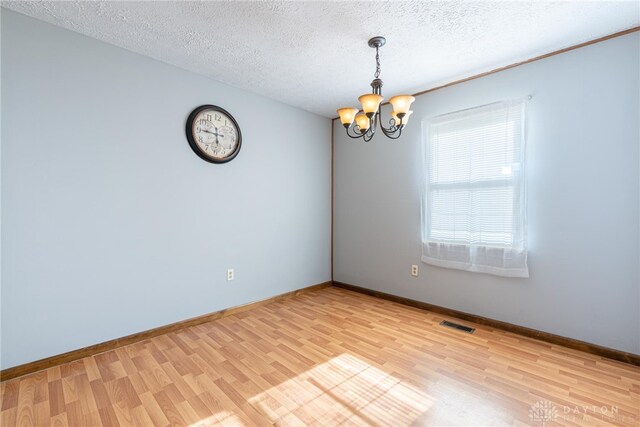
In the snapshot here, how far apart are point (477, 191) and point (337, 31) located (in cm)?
190

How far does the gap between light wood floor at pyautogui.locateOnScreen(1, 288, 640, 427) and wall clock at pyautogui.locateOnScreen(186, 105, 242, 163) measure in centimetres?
169

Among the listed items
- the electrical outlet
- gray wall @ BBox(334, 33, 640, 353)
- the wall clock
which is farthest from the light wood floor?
the wall clock

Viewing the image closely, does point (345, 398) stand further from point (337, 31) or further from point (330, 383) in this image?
point (337, 31)

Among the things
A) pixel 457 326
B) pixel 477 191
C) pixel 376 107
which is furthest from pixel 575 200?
pixel 376 107

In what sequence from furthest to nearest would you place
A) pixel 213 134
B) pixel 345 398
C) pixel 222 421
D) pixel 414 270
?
pixel 414 270 < pixel 213 134 < pixel 345 398 < pixel 222 421

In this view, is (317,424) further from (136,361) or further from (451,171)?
(451,171)

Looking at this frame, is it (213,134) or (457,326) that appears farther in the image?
(213,134)

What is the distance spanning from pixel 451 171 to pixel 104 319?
11.0ft

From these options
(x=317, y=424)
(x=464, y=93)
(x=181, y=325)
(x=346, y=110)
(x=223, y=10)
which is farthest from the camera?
(x=464, y=93)

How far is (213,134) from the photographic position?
289cm

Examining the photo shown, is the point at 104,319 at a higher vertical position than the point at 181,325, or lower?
higher

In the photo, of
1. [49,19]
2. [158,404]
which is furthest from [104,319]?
[49,19]

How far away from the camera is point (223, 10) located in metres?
1.90

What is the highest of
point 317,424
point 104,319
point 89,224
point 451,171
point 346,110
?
point 346,110
